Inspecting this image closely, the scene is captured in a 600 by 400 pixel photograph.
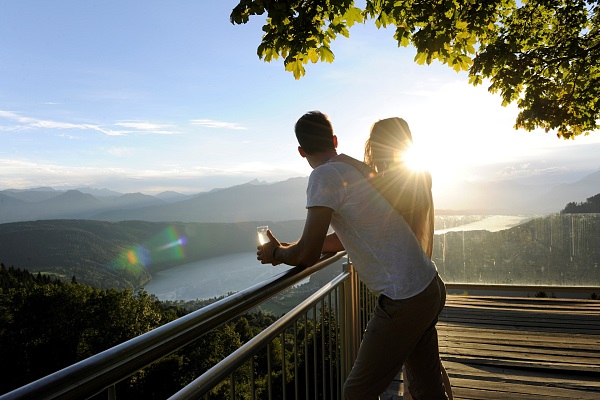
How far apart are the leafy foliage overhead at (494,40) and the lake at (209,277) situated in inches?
4108

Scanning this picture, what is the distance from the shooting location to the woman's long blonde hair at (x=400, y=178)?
1.90m

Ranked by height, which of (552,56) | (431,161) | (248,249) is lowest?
(248,249)

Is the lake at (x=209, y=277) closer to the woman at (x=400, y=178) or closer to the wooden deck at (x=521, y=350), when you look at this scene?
the wooden deck at (x=521, y=350)

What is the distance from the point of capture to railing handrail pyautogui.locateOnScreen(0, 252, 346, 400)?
2.30 feet

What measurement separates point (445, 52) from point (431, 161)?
315 cm

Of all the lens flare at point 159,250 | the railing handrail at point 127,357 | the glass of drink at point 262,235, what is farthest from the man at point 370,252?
the lens flare at point 159,250

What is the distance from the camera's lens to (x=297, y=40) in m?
4.09

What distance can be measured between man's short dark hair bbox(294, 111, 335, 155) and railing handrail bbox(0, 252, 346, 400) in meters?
0.78

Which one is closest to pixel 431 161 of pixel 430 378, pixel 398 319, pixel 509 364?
pixel 398 319

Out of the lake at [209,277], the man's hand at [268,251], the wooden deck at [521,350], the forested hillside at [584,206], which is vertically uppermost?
the man's hand at [268,251]

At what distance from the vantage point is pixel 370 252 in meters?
1.87

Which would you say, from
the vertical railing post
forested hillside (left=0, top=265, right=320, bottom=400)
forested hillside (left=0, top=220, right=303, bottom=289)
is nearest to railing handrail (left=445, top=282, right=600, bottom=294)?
the vertical railing post

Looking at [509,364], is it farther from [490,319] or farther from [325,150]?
[325,150]

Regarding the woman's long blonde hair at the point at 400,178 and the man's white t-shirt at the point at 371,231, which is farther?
the woman's long blonde hair at the point at 400,178
